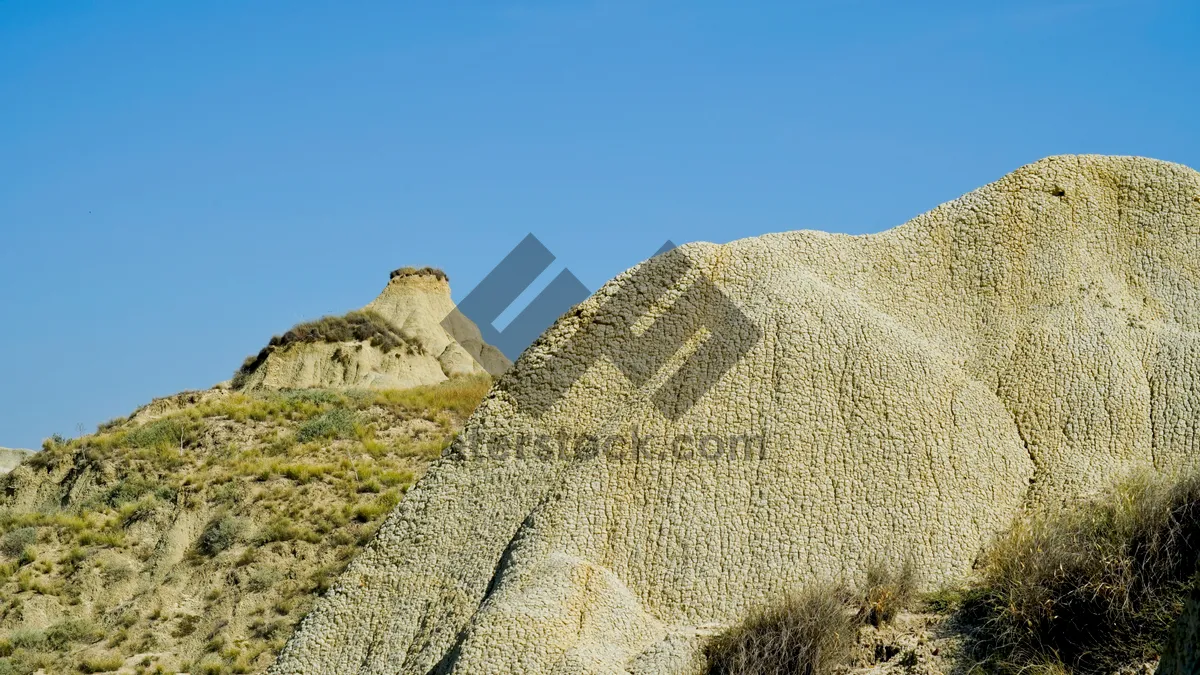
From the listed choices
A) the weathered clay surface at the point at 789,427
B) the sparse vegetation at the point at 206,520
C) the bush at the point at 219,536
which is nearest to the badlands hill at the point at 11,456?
the sparse vegetation at the point at 206,520

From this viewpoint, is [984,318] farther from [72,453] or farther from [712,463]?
[72,453]

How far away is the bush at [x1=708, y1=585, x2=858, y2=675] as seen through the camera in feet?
33.7

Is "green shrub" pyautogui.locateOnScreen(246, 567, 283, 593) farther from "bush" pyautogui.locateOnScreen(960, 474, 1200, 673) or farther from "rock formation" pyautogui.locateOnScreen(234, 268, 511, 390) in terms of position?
"rock formation" pyautogui.locateOnScreen(234, 268, 511, 390)

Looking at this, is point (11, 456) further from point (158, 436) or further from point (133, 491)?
point (133, 491)

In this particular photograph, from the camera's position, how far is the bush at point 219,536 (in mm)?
24859

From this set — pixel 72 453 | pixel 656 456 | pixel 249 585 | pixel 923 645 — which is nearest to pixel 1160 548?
pixel 923 645

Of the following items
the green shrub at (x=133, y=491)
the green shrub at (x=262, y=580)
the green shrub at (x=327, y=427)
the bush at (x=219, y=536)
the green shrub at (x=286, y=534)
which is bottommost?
the green shrub at (x=262, y=580)

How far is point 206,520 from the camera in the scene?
84.9ft

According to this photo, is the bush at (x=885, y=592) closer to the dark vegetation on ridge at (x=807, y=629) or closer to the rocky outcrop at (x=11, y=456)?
the dark vegetation on ridge at (x=807, y=629)

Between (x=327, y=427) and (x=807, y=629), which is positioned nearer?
(x=807, y=629)

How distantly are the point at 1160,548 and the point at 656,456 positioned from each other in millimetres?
4345

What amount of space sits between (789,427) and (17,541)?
19407 millimetres

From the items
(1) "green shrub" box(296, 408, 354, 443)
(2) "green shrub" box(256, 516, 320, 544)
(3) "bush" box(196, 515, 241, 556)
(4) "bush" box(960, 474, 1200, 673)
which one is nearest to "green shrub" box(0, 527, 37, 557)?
(3) "bush" box(196, 515, 241, 556)

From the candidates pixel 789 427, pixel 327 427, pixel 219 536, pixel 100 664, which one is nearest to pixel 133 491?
pixel 219 536
